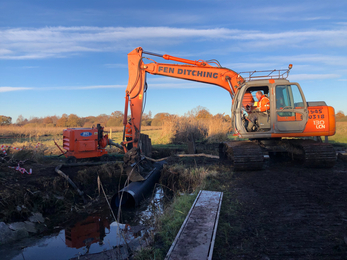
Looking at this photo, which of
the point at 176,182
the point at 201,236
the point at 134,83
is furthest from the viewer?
the point at 134,83

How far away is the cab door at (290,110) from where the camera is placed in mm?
7430

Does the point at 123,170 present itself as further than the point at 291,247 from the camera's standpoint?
Yes

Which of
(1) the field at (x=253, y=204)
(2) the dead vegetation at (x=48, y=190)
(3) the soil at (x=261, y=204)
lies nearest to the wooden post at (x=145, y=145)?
(1) the field at (x=253, y=204)

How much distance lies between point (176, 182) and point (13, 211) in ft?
14.0

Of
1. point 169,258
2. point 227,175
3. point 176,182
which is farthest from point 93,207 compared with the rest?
point 169,258

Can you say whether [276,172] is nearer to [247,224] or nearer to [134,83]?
[247,224]

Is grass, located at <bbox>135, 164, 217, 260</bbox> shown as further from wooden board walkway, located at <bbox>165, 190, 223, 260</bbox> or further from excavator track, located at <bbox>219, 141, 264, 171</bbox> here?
excavator track, located at <bbox>219, 141, 264, 171</bbox>

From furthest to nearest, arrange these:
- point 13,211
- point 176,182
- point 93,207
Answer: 1. point 176,182
2. point 93,207
3. point 13,211

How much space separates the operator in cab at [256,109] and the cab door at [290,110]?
32 centimetres

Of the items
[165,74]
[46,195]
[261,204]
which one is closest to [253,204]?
[261,204]

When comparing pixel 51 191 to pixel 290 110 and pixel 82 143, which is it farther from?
pixel 290 110

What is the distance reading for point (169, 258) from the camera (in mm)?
2939

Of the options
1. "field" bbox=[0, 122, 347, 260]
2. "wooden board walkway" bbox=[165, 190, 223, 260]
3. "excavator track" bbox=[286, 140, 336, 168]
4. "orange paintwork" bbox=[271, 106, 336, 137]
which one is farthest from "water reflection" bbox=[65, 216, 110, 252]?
"excavator track" bbox=[286, 140, 336, 168]

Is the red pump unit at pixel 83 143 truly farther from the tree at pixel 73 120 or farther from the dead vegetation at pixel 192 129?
the tree at pixel 73 120
